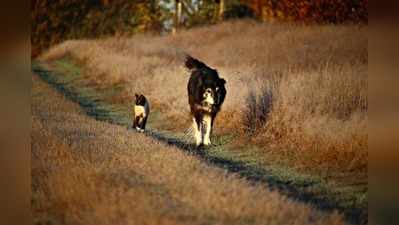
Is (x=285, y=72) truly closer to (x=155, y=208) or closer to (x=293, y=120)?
(x=293, y=120)

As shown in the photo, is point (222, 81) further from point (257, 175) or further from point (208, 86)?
point (257, 175)

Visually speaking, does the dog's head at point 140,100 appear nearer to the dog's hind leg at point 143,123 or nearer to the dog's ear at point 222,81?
the dog's hind leg at point 143,123

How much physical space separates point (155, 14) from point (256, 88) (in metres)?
0.92

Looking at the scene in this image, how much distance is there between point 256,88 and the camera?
204 inches

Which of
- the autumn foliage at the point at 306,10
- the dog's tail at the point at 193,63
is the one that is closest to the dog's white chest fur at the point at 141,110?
the dog's tail at the point at 193,63

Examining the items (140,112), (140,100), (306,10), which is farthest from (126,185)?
(306,10)

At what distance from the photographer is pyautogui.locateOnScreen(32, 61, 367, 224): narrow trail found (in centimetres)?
453

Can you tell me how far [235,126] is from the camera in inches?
201

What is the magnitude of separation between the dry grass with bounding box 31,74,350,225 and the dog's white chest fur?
6.5 inches

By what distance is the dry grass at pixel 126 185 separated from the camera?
4.37 metres

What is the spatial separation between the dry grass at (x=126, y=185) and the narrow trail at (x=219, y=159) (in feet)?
0.33

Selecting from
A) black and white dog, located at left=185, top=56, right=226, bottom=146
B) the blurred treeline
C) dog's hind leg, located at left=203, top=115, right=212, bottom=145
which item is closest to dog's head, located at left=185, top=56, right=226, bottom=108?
black and white dog, located at left=185, top=56, right=226, bottom=146

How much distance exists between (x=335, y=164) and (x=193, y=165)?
99 centimetres
